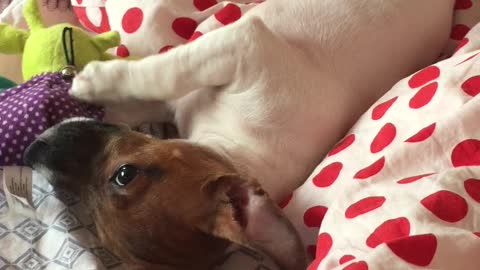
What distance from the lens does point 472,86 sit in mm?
1322

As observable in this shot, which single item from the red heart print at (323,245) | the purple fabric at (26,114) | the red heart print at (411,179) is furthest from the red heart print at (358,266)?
the purple fabric at (26,114)

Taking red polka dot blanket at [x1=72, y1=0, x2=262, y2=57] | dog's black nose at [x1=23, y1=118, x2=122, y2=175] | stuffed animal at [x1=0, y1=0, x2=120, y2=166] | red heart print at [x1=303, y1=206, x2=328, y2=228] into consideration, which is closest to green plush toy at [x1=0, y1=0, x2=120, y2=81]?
stuffed animal at [x1=0, y1=0, x2=120, y2=166]

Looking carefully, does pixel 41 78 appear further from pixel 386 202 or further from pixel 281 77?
pixel 386 202

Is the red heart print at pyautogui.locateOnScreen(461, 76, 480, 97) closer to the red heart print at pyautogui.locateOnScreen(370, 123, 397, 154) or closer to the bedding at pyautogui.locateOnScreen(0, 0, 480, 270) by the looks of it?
the bedding at pyautogui.locateOnScreen(0, 0, 480, 270)

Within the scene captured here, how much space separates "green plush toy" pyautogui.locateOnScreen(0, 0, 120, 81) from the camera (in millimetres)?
1587

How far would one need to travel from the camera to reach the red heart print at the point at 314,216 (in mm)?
1276

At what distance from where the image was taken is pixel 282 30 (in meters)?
1.69

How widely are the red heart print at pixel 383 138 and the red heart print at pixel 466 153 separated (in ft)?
0.49

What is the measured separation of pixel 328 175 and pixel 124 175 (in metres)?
0.42

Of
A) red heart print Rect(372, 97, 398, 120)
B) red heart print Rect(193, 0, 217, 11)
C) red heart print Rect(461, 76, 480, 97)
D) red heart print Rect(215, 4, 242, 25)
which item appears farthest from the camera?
red heart print Rect(193, 0, 217, 11)

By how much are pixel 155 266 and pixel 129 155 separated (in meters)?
0.25

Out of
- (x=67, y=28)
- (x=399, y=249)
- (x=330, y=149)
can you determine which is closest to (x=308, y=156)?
(x=330, y=149)

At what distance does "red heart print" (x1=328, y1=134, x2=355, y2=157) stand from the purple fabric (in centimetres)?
61

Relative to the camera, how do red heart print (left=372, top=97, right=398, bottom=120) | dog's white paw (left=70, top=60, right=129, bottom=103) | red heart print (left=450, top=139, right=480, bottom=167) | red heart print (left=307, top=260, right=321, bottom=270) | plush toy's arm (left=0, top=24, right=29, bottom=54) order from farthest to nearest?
plush toy's arm (left=0, top=24, right=29, bottom=54), dog's white paw (left=70, top=60, right=129, bottom=103), red heart print (left=372, top=97, right=398, bottom=120), red heart print (left=450, top=139, right=480, bottom=167), red heart print (left=307, top=260, right=321, bottom=270)
